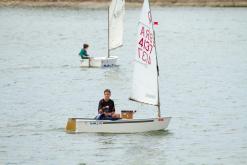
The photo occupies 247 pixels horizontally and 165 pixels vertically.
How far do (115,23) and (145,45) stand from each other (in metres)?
24.5

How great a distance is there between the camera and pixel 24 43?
7656 centimetres

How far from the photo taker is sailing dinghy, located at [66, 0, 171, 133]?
104 feet

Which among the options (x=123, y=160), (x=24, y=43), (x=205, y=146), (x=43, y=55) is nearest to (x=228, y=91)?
(x=205, y=146)

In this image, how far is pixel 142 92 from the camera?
1313 inches

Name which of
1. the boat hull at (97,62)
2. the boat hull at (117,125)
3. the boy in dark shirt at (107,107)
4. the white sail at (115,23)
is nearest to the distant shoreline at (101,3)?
the white sail at (115,23)

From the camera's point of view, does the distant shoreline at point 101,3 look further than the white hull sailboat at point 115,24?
Yes

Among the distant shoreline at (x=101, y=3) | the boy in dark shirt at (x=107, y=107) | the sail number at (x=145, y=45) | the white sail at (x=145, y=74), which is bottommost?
the boy in dark shirt at (x=107, y=107)

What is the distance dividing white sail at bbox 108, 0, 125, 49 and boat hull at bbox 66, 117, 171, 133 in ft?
82.2

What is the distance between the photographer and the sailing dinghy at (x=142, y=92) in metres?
31.8

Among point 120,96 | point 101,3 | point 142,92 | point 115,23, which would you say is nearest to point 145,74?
point 142,92

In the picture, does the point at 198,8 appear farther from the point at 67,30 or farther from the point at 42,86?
the point at 42,86

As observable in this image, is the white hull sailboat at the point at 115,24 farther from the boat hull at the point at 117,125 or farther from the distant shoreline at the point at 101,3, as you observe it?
the distant shoreline at the point at 101,3

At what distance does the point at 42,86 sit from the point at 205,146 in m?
17.8

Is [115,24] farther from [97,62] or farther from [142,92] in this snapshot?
[142,92]
